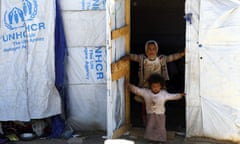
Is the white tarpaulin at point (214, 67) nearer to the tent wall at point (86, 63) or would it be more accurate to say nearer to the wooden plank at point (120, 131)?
the wooden plank at point (120, 131)

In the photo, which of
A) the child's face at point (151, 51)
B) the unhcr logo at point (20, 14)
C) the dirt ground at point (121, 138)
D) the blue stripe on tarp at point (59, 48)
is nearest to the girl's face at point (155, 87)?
the child's face at point (151, 51)

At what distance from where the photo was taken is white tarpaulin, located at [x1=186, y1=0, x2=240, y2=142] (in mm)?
5863

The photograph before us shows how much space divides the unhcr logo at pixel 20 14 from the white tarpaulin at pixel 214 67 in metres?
2.13

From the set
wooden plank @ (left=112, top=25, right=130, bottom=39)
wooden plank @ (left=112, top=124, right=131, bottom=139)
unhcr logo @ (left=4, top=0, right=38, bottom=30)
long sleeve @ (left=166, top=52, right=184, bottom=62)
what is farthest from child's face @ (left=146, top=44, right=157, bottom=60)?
unhcr logo @ (left=4, top=0, right=38, bottom=30)

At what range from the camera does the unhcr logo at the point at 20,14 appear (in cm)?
643

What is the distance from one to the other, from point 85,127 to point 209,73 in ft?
6.61

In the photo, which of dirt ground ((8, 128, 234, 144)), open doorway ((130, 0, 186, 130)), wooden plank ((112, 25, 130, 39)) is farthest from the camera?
open doorway ((130, 0, 186, 130))

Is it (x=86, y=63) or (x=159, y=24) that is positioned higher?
(x=159, y=24)

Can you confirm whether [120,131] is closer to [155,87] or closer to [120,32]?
[155,87]

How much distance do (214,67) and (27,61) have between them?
257 centimetres

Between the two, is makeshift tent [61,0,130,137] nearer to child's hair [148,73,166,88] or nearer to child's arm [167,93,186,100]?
child's hair [148,73,166,88]

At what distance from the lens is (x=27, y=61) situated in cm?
650

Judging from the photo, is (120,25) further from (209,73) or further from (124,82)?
(209,73)

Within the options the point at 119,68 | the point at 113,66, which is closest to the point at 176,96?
the point at 119,68
